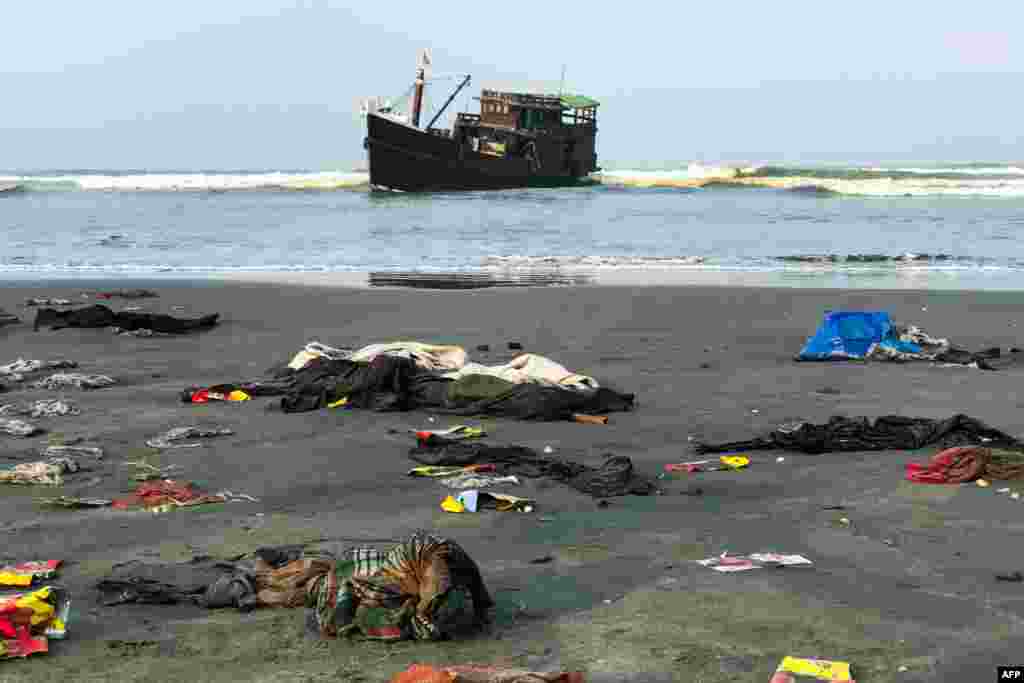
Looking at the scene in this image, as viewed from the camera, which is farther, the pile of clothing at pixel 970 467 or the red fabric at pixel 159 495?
the pile of clothing at pixel 970 467

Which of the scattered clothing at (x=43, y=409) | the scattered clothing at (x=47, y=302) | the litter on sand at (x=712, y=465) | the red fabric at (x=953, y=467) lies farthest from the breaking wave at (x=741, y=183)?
the red fabric at (x=953, y=467)

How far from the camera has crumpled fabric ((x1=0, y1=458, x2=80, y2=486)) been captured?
7340 mm

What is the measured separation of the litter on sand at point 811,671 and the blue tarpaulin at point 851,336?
821 centimetres

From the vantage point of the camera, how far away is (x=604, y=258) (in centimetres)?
2625

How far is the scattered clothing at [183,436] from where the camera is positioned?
8438 mm

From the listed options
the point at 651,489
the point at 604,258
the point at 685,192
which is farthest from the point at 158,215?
the point at 651,489

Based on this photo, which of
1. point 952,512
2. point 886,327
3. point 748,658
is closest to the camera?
point 748,658

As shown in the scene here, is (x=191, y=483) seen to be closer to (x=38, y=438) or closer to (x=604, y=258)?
(x=38, y=438)

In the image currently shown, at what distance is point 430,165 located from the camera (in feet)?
206

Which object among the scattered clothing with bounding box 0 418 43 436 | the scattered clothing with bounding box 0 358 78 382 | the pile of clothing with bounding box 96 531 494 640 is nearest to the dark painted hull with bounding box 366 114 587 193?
the scattered clothing with bounding box 0 358 78 382

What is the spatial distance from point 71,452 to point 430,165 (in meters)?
55.5

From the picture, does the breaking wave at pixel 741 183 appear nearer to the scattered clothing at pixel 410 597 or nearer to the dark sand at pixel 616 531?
the dark sand at pixel 616 531

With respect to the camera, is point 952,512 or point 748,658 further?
point 952,512

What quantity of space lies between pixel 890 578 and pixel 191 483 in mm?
4109
